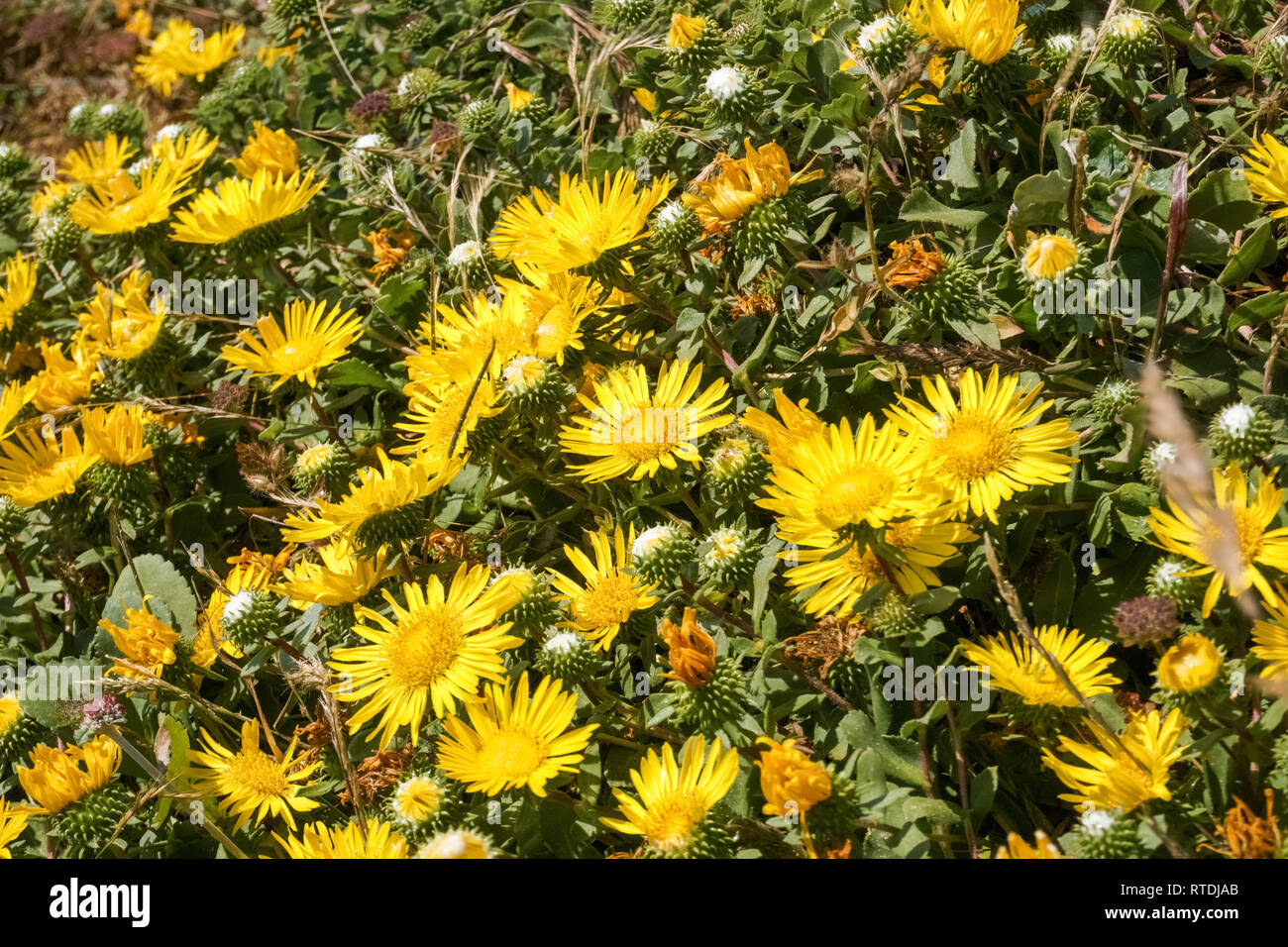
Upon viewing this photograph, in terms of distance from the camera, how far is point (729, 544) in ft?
8.54

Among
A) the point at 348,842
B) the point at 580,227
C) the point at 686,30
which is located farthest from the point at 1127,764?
the point at 686,30

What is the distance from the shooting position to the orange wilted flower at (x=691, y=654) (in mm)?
2332

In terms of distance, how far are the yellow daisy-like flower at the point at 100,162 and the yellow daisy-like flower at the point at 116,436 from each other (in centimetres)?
127

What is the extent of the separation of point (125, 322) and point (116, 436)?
534 millimetres

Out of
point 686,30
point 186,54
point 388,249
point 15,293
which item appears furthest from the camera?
point 186,54

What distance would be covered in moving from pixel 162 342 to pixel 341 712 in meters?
1.52

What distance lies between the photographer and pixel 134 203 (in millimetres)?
4023

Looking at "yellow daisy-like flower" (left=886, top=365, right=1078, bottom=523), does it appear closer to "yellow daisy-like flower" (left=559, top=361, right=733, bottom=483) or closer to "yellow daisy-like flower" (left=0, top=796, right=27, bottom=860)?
"yellow daisy-like flower" (left=559, top=361, right=733, bottom=483)

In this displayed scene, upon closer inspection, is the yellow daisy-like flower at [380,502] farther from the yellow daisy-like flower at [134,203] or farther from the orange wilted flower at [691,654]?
the yellow daisy-like flower at [134,203]

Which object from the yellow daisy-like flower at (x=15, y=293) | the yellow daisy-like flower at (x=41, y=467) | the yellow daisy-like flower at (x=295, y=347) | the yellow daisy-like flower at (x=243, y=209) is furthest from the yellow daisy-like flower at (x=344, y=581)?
the yellow daisy-like flower at (x=15, y=293)

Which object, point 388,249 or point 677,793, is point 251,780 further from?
point 388,249

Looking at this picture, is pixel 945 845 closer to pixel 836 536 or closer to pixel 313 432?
pixel 836 536

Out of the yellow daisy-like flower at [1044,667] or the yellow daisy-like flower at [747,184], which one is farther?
the yellow daisy-like flower at [747,184]
